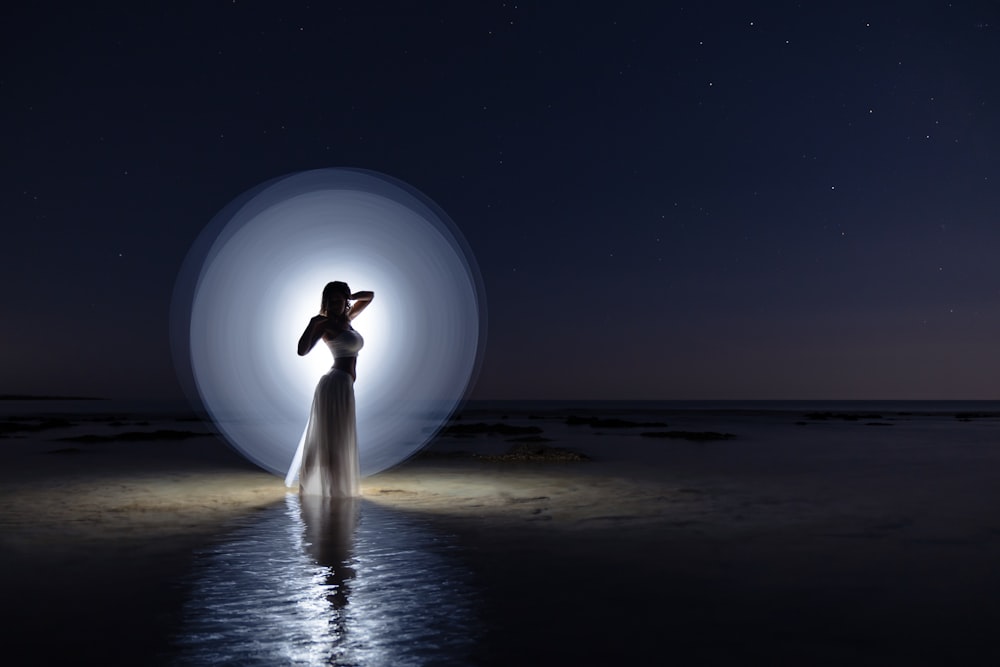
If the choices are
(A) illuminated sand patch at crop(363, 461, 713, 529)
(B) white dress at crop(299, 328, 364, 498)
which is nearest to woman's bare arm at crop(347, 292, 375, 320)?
(B) white dress at crop(299, 328, 364, 498)

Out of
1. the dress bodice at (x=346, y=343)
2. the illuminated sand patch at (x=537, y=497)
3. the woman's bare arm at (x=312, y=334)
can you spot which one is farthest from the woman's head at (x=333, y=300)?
the illuminated sand patch at (x=537, y=497)

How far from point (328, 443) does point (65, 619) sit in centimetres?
803

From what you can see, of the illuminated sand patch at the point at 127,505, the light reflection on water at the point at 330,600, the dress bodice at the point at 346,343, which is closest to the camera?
the light reflection on water at the point at 330,600

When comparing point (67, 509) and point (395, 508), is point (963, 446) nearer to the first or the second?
point (395, 508)

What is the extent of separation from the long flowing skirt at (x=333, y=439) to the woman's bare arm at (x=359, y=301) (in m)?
1.28

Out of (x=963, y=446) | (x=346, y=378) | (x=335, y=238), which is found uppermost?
(x=335, y=238)

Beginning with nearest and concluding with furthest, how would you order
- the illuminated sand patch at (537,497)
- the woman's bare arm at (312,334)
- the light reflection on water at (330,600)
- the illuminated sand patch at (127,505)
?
the light reflection on water at (330,600), the illuminated sand patch at (127,505), the illuminated sand patch at (537,497), the woman's bare arm at (312,334)

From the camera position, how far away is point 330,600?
722 cm

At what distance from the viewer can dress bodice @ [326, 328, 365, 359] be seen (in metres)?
15.1

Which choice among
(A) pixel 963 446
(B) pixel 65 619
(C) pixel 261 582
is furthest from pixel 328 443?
(A) pixel 963 446

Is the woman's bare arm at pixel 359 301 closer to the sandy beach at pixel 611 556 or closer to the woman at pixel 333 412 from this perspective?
the woman at pixel 333 412

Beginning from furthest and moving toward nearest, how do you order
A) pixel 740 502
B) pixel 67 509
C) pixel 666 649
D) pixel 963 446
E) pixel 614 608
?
pixel 963 446 < pixel 740 502 < pixel 67 509 < pixel 614 608 < pixel 666 649

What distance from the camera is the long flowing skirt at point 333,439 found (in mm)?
14703

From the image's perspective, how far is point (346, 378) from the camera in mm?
15141
